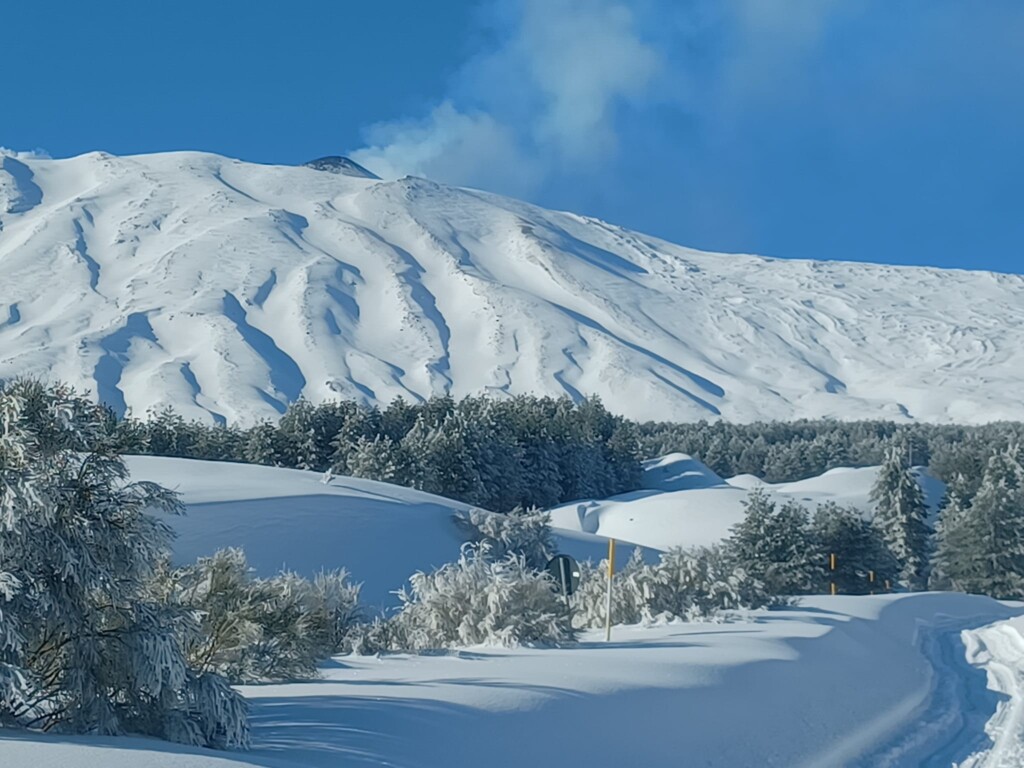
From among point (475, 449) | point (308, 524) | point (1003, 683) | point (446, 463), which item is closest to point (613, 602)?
point (1003, 683)

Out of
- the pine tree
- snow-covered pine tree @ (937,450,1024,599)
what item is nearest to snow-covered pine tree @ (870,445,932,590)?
snow-covered pine tree @ (937,450,1024,599)

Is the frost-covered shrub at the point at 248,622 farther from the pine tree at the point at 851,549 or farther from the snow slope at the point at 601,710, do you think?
the pine tree at the point at 851,549

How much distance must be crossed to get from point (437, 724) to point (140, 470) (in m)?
22.2

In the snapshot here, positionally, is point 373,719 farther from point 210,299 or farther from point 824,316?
point 824,316

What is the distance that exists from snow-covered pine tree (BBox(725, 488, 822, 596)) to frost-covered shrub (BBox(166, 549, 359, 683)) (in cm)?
2374

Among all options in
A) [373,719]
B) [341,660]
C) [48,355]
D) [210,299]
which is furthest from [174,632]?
[210,299]

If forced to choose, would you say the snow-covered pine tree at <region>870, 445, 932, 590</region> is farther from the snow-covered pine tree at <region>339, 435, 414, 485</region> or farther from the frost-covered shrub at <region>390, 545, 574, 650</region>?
the frost-covered shrub at <region>390, 545, 574, 650</region>

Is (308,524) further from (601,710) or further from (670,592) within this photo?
(601,710)

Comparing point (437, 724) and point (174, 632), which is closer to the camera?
point (174, 632)

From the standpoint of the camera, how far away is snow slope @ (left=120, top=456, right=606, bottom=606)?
78.6 feet

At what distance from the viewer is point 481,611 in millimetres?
13391

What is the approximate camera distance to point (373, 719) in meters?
7.74

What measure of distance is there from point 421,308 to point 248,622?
11260 centimetres

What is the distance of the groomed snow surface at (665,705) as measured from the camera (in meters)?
7.18
